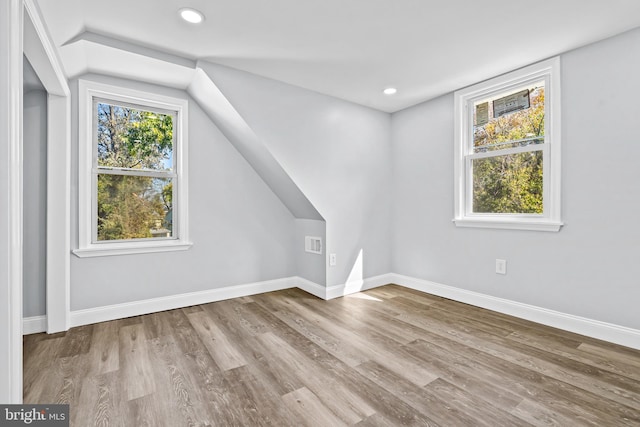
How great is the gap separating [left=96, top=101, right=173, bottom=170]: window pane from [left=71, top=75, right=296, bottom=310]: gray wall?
22cm

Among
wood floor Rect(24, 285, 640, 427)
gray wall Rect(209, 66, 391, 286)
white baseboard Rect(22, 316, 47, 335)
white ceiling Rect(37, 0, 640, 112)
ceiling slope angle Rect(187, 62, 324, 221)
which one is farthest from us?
gray wall Rect(209, 66, 391, 286)

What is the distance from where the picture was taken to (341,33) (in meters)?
2.25

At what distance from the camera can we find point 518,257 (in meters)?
2.81

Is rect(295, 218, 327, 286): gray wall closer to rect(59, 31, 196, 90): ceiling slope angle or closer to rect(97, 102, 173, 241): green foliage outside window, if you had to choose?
rect(97, 102, 173, 241): green foliage outside window

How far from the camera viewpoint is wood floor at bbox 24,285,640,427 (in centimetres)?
155

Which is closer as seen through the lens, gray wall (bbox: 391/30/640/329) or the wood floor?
the wood floor

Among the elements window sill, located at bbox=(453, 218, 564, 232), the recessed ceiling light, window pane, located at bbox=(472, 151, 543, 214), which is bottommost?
window sill, located at bbox=(453, 218, 564, 232)

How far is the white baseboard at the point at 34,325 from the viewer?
2461 millimetres

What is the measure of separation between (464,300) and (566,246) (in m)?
1.08

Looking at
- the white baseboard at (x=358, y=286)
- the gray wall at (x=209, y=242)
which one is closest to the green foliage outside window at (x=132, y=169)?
the gray wall at (x=209, y=242)

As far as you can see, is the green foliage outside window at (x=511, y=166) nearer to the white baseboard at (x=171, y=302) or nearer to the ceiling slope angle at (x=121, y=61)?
the white baseboard at (x=171, y=302)

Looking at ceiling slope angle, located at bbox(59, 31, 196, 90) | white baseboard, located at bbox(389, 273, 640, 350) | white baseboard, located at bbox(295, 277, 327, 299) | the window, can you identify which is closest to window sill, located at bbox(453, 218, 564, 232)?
the window

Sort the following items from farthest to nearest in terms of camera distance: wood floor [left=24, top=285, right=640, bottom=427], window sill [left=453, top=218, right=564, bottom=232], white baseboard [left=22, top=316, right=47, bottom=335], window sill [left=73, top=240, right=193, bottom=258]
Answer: window sill [left=73, top=240, right=193, bottom=258] → window sill [left=453, top=218, right=564, bottom=232] → white baseboard [left=22, top=316, right=47, bottom=335] → wood floor [left=24, top=285, right=640, bottom=427]

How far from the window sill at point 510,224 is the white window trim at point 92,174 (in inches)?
112
